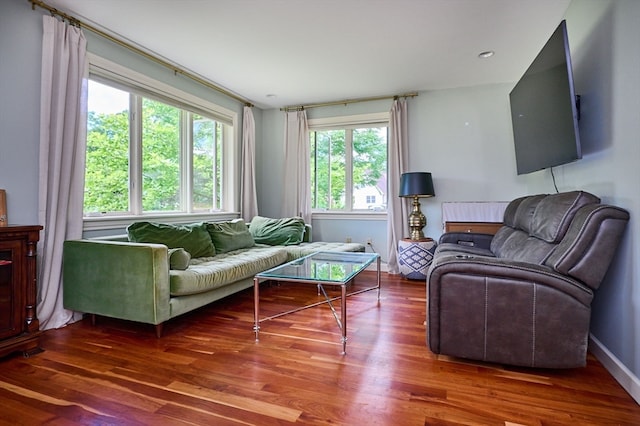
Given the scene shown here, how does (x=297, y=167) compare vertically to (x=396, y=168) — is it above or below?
above

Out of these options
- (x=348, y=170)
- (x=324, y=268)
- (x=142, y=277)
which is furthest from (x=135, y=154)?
(x=348, y=170)

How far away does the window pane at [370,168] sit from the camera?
4.78m

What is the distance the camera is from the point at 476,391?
1.68 m

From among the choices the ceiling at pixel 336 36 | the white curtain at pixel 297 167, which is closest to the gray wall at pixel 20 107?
the ceiling at pixel 336 36

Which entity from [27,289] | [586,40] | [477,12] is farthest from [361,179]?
[27,289]

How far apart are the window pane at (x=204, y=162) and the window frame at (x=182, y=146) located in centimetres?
11

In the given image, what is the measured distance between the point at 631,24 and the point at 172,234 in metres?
3.37

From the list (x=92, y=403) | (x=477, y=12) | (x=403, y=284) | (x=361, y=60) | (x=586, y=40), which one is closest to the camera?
(x=92, y=403)

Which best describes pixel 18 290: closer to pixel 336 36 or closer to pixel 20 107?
pixel 20 107

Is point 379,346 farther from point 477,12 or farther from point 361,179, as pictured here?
point 361,179

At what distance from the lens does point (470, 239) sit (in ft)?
11.4

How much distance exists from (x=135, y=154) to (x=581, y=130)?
3727 millimetres

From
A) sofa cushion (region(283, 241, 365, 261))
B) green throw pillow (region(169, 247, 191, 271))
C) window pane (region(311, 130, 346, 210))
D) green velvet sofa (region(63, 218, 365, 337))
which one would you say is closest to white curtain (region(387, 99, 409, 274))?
sofa cushion (region(283, 241, 365, 261))

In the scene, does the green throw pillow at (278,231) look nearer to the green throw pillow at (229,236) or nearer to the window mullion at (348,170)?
the green throw pillow at (229,236)
